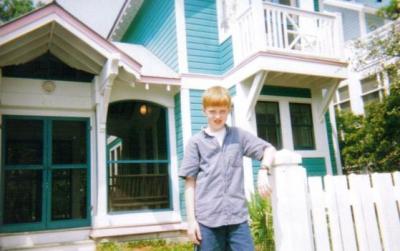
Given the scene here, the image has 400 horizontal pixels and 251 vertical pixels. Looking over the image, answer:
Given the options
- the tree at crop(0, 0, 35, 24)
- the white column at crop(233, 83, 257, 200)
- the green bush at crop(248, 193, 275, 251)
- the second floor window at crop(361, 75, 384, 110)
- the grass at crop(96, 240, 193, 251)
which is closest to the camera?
the green bush at crop(248, 193, 275, 251)

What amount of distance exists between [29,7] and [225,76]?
16391 mm

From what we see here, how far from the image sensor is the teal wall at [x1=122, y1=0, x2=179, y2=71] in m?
8.47

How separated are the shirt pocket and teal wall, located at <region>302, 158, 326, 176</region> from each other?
19.5 ft

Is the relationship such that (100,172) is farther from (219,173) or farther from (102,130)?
(219,173)

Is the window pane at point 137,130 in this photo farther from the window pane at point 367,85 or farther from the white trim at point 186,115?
the window pane at point 367,85

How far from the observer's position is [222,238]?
2.29 metres

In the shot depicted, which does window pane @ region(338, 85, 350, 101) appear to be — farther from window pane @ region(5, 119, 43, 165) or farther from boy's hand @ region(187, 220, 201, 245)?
boy's hand @ region(187, 220, 201, 245)

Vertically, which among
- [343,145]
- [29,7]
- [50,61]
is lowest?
[343,145]

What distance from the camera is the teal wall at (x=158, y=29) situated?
27.8ft

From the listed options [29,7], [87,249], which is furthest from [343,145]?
[29,7]

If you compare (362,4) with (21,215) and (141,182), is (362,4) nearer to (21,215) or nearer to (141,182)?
(141,182)

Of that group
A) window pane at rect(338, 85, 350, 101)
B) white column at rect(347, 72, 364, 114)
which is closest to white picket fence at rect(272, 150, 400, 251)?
white column at rect(347, 72, 364, 114)

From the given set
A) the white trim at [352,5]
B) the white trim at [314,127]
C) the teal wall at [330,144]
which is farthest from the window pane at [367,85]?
the white trim at [352,5]

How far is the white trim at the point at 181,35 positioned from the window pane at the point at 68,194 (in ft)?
10.3
